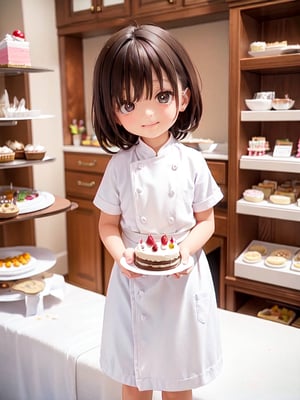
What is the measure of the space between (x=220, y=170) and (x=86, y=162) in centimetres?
92

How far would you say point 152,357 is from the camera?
1.10 metres

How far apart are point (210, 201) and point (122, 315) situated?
14.2 inches

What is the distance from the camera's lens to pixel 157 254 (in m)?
1.03

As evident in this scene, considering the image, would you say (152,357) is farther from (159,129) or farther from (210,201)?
(159,129)

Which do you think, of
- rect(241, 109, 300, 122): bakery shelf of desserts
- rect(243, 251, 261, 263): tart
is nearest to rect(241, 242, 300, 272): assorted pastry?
rect(243, 251, 261, 263): tart

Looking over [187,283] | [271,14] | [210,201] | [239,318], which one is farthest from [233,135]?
[187,283]

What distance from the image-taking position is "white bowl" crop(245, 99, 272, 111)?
205cm

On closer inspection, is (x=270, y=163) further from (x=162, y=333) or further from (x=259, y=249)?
(x=162, y=333)

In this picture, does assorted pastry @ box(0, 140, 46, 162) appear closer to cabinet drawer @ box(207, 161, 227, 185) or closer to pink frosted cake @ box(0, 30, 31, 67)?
pink frosted cake @ box(0, 30, 31, 67)

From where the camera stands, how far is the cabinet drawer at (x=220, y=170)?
2.23 m

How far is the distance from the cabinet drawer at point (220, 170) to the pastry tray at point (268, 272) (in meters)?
0.38

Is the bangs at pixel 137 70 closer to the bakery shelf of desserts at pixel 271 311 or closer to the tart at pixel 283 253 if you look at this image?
the tart at pixel 283 253

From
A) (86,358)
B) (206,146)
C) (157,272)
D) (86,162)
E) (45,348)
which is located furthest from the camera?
(86,162)

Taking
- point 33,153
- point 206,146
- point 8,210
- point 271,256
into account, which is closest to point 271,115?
point 206,146
